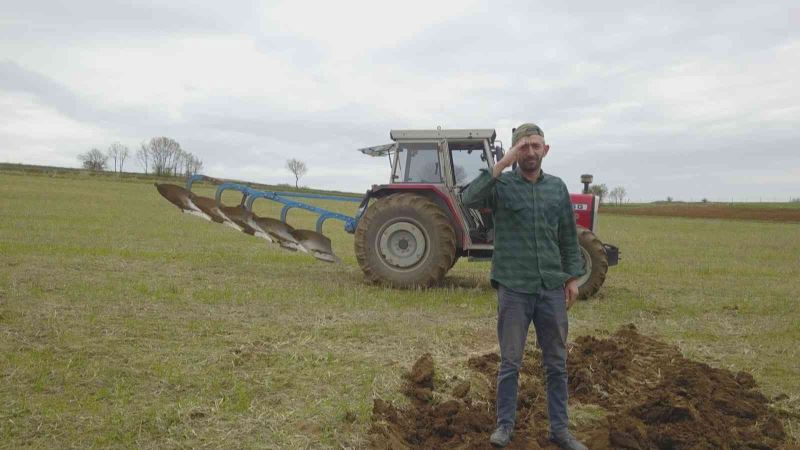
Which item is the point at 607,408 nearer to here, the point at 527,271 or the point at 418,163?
the point at 527,271

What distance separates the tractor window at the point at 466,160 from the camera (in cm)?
918

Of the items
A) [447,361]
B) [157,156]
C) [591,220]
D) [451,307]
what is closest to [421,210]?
[451,307]

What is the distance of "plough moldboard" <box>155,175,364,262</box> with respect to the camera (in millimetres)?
10562

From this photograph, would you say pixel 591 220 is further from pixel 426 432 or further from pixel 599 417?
pixel 426 432

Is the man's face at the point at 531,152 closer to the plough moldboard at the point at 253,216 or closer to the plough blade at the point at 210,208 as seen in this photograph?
the plough moldboard at the point at 253,216

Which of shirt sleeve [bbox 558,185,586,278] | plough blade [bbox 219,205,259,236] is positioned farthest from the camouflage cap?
plough blade [bbox 219,205,259,236]

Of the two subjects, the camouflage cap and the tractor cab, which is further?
the tractor cab

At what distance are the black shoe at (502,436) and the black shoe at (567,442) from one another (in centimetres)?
27

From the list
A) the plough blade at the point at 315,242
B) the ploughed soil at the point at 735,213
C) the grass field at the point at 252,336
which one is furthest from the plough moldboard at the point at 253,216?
the ploughed soil at the point at 735,213

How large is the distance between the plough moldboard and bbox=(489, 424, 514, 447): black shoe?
675 cm

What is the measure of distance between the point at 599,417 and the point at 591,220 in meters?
5.88

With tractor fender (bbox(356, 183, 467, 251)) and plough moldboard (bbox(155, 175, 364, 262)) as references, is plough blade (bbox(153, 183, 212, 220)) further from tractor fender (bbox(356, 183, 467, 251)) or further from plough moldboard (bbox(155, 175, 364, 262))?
tractor fender (bbox(356, 183, 467, 251))

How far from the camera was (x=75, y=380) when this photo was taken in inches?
179

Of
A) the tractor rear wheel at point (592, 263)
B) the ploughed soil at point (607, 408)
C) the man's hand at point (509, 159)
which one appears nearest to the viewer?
the man's hand at point (509, 159)
